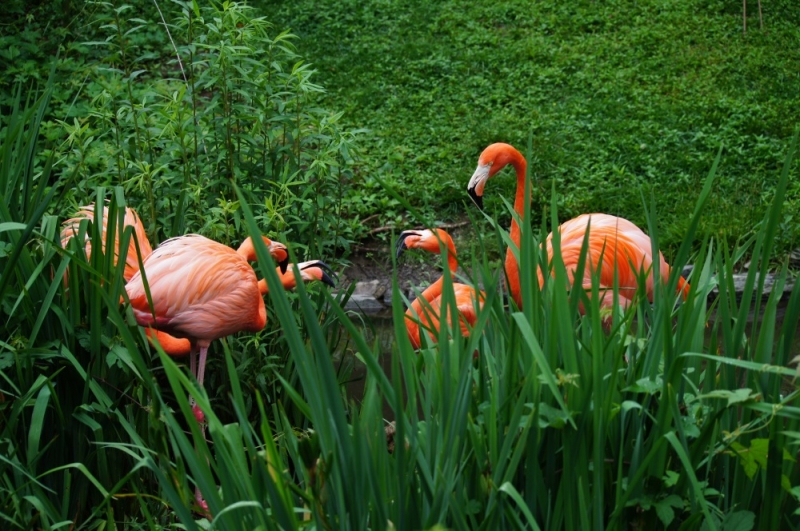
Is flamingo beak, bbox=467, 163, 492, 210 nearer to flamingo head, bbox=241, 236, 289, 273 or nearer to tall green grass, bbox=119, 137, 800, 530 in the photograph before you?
flamingo head, bbox=241, 236, 289, 273

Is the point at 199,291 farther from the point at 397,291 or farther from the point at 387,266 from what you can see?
the point at 387,266

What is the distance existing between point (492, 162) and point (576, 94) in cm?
285

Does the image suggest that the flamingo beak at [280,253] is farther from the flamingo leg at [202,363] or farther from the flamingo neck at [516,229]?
the flamingo neck at [516,229]

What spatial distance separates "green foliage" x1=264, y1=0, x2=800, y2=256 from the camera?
17.1ft

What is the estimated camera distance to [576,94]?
20.5 feet

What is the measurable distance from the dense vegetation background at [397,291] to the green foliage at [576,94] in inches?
0.9

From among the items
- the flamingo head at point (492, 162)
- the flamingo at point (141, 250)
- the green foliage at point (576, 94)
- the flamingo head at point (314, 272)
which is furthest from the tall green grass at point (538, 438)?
the green foliage at point (576, 94)

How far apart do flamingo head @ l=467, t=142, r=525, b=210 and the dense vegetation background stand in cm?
34

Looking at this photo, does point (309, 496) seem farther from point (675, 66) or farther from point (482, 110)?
point (675, 66)

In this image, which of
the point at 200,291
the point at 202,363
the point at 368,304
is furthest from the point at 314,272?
the point at 368,304

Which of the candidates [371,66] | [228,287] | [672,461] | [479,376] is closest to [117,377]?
[228,287]

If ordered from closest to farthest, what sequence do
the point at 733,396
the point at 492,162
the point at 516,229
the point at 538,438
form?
1. the point at 733,396
2. the point at 538,438
3. the point at 516,229
4. the point at 492,162

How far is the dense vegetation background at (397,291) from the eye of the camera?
1467mm

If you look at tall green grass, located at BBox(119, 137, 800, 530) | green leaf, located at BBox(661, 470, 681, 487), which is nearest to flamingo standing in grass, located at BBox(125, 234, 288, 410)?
tall green grass, located at BBox(119, 137, 800, 530)
